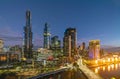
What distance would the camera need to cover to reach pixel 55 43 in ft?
496

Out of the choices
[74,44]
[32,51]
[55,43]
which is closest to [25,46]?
[32,51]

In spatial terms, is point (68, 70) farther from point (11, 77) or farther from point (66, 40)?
point (66, 40)

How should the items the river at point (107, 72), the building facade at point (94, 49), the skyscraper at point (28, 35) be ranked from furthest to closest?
the skyscraper at point (28, 35) → the building facade at point (94, 49) → the river at point (107, 72)

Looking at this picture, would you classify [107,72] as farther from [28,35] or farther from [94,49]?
[28,35]

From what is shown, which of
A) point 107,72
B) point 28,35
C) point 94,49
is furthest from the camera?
point 28,35

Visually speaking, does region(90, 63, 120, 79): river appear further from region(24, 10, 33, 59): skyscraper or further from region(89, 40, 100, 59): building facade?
region(24, 10, 33, 59): skyscraper

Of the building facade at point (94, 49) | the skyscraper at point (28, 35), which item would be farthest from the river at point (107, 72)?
the skyscraper at point (28, 35)

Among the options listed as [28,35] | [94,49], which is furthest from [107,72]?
[28,35]

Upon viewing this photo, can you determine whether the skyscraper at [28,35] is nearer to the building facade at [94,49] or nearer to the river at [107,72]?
the building facade at [94,49]

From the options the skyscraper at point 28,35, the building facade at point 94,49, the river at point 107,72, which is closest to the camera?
the river at point 107,72

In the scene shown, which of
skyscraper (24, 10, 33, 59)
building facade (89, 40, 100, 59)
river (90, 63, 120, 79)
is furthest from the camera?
skyscraper (24, 10, 33, 59)

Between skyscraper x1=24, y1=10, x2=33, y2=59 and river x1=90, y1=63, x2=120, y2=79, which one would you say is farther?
skyscraper x1=24, y1=10, x2=33, y2=59

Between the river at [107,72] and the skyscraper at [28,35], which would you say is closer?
the river at [107,72]

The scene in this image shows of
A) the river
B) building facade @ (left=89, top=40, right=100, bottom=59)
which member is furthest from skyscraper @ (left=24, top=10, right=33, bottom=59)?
the river
